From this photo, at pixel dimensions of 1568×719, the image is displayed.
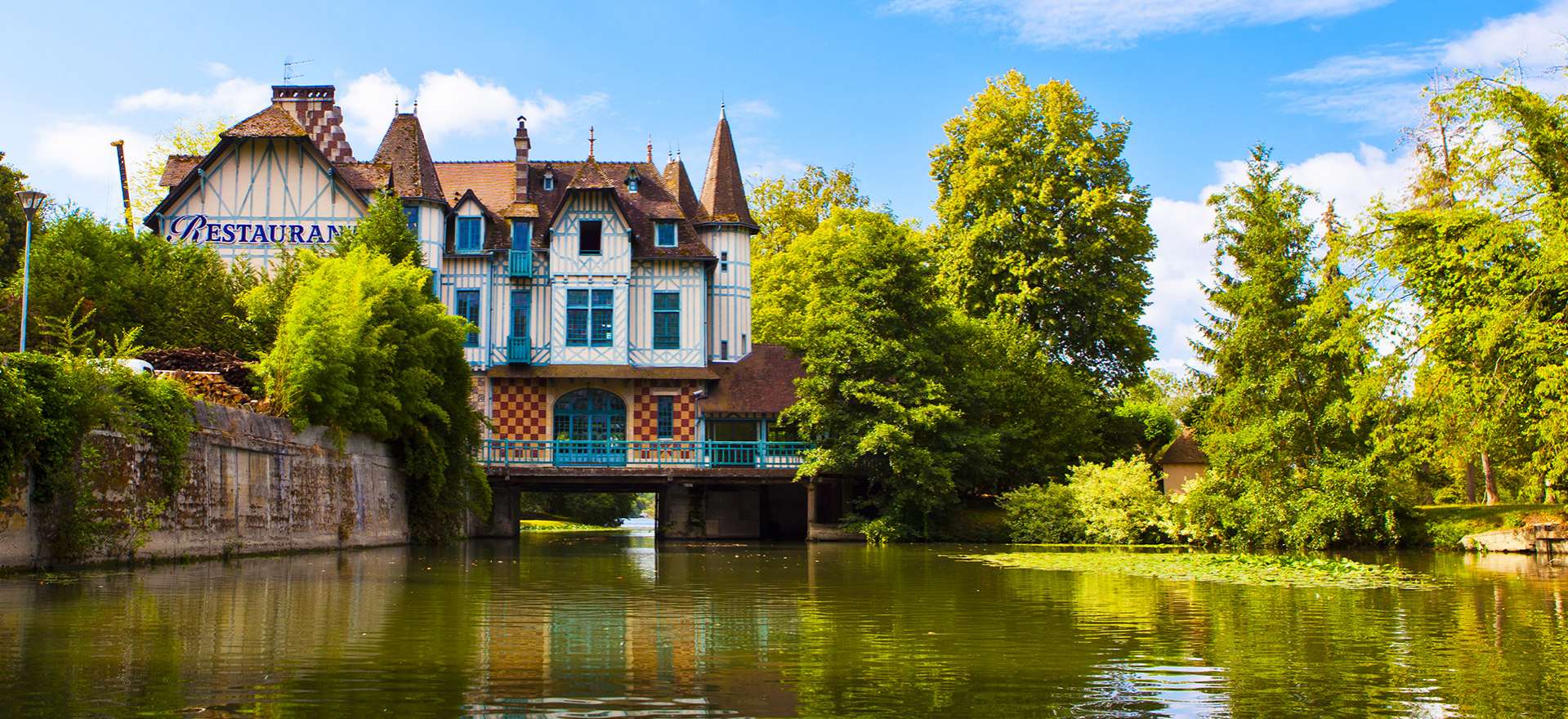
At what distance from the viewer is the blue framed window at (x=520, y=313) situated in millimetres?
40781

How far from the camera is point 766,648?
9102 millimetres

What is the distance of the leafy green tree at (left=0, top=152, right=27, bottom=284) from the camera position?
39250mm

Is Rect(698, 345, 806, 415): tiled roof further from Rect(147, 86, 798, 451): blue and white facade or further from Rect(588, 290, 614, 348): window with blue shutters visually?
Rect(588, 290, 614, 348): window with blue shutters

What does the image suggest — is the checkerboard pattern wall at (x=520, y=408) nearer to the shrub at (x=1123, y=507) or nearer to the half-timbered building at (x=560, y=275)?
the half-timbered building at (x=560, y=275)

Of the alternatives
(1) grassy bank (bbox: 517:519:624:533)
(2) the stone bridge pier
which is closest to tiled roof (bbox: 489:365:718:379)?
(2) the stone bridge pier

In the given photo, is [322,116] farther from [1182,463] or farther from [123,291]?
[1182,463]

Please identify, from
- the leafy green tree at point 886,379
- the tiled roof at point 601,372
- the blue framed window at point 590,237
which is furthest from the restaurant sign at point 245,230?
the leafy green tree at point 886,379

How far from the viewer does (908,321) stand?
120 ft

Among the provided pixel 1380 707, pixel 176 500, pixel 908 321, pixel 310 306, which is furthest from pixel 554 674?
pixel 908 321

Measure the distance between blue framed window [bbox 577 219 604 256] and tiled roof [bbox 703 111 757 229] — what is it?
11.5ft

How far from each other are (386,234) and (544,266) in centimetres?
833

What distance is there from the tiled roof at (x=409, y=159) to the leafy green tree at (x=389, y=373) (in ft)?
21.1

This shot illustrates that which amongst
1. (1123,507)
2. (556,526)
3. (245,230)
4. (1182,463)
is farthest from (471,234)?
(556,526)

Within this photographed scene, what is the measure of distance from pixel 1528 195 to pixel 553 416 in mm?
26379
